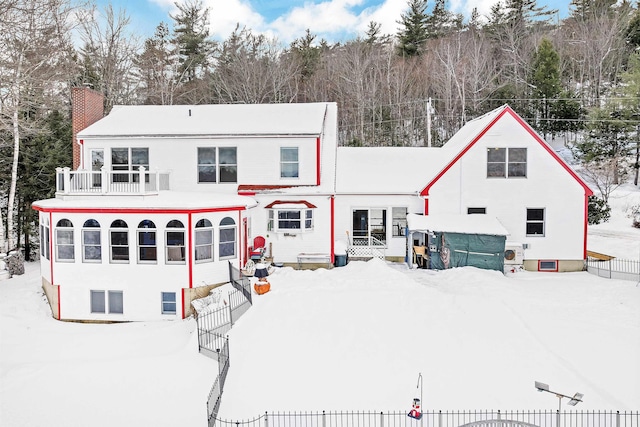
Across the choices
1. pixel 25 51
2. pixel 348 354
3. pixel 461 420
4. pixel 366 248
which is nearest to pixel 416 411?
pixel 461 420

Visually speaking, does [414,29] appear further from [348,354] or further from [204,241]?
[348,354]

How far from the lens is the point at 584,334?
41.6ft

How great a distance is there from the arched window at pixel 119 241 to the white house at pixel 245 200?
0.16 ft

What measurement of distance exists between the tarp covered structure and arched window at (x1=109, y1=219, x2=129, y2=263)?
1193cm

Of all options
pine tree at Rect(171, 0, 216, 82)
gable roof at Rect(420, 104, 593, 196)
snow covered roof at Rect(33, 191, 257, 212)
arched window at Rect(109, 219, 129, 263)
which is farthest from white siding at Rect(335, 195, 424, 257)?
pine tree at Rect(171, 0, 216, 82)

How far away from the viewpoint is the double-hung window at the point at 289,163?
69.1 feet

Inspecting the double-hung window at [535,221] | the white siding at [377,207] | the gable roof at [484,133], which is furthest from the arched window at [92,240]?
the double-hung window at [535,221]

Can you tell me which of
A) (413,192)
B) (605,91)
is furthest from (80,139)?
(605,91)

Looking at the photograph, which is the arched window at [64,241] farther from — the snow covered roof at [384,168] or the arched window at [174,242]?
the snow covered roof at [384,168]

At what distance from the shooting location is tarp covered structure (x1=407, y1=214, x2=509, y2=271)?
62.5 ft

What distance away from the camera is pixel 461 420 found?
9.02m

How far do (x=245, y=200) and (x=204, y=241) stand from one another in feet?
8.92

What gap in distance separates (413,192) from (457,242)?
3567 mm

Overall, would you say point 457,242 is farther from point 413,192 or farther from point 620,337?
point 620,337
